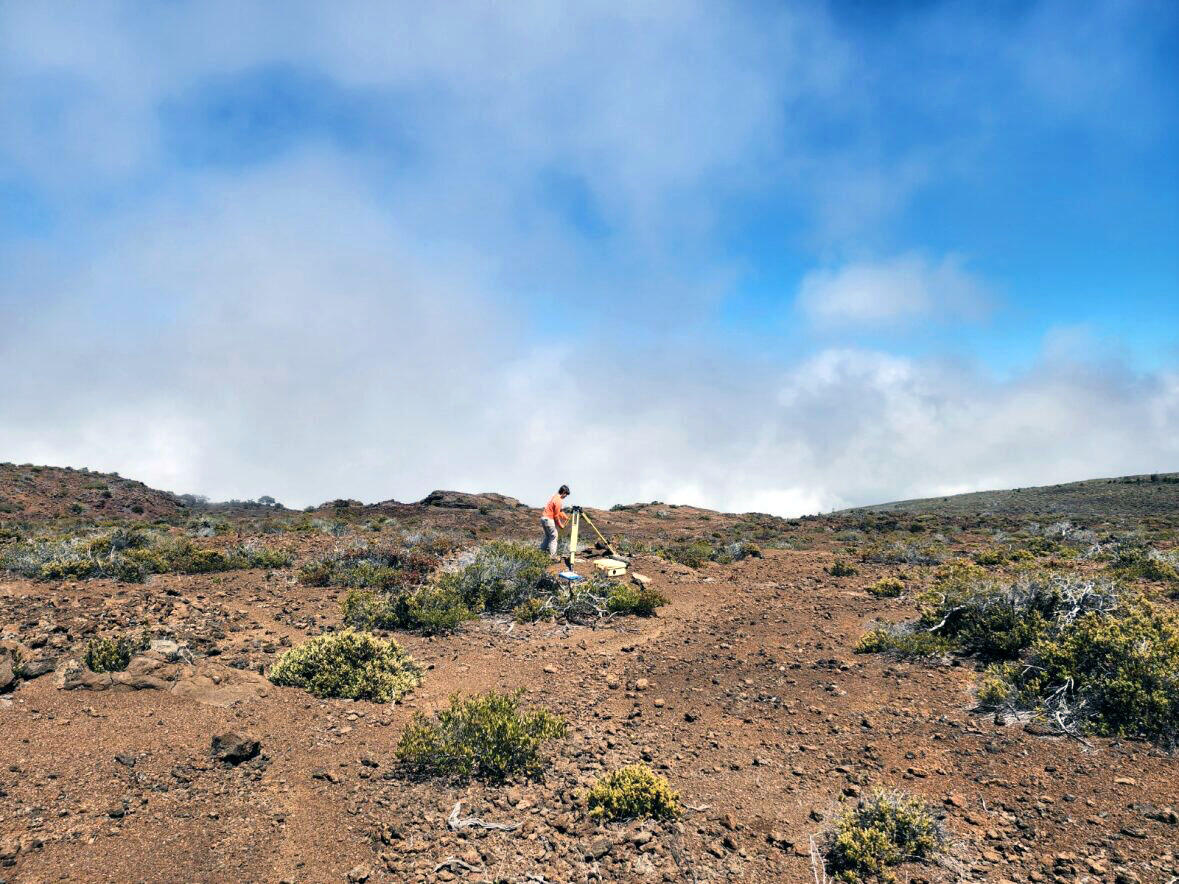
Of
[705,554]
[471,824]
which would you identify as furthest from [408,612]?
[705,554]

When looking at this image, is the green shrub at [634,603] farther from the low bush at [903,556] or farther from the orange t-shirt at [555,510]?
the low bush at [903,556]

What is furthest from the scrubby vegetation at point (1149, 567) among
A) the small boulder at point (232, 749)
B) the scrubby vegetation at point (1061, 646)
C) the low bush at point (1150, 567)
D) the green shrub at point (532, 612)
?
the small boulder at point (232, 749)

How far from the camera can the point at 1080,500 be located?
46.5 meters

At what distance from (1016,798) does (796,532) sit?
2670 centimetres

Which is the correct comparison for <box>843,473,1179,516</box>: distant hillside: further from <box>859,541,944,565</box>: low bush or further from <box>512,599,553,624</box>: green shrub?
<box>512,599,553,624</box>: green shrub

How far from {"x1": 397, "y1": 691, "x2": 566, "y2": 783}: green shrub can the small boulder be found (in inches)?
53.1

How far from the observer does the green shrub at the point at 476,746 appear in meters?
5.65

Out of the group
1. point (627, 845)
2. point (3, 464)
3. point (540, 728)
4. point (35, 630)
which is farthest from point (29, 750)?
point (3, 464)

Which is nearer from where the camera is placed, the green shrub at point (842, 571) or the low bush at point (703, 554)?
the green shrub at point (842, 571)

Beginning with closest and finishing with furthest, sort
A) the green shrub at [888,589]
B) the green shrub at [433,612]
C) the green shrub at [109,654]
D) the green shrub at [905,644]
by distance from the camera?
the green shrub at [109,654] < the green shrub at [905,644] < the green shrub at [433,612] < the green shrub at [888,589]

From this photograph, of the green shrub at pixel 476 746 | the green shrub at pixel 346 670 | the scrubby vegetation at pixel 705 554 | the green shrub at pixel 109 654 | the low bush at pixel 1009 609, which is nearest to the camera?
the green shrub at pixel 476 746

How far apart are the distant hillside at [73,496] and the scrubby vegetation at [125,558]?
25.1 metres

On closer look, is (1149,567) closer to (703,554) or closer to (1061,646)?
(1061,646)

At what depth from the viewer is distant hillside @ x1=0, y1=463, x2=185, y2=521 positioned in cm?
3522
